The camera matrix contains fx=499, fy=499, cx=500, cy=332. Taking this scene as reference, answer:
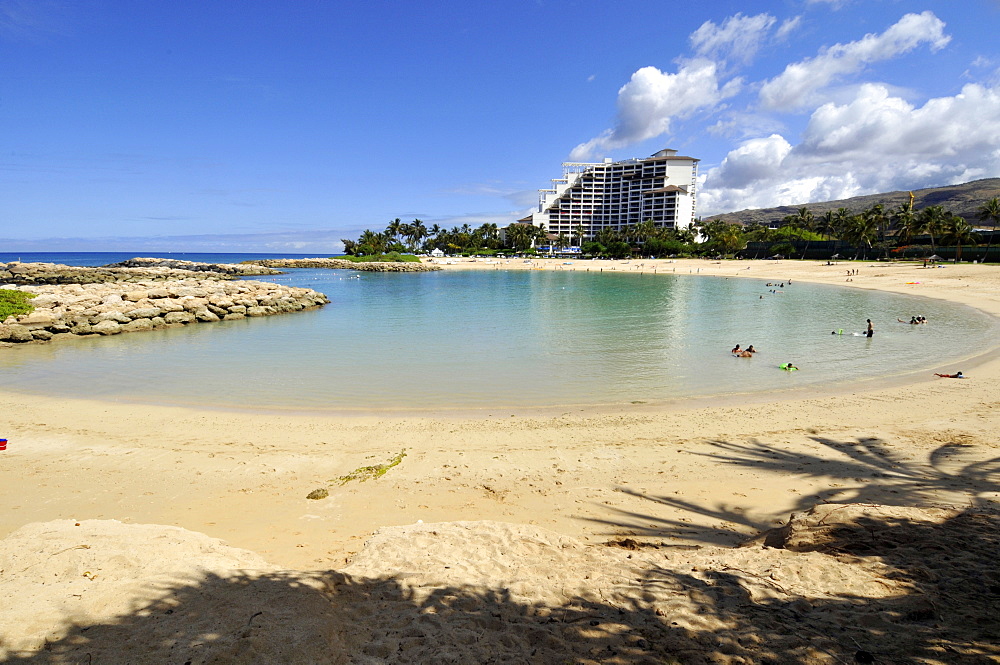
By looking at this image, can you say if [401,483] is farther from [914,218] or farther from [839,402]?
[914,218]

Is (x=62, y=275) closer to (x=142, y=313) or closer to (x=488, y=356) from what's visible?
(x=142, y=313)

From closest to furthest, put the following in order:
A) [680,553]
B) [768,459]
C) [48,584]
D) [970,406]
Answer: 1. [48,584]
2. [680,553]
3. [768,459]
4. [970,406]

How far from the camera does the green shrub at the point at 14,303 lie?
24.6 meters

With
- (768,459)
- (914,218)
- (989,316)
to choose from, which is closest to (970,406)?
(768,459)

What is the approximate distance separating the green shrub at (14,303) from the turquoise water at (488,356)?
5.04 metres

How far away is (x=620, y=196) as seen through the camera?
556ft

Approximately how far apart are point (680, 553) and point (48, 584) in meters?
5.84

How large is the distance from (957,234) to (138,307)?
92.1 m

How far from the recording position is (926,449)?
352 inches

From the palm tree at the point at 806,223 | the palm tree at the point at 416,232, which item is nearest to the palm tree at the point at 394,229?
the palm tree at the point at 416,232

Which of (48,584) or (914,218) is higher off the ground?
(914,218)

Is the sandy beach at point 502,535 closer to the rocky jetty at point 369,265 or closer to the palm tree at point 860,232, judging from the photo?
the palm tree at point 860,232

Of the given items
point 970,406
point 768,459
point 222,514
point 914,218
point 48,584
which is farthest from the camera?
point 914,218

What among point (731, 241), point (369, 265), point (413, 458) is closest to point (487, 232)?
point (369, 265)
